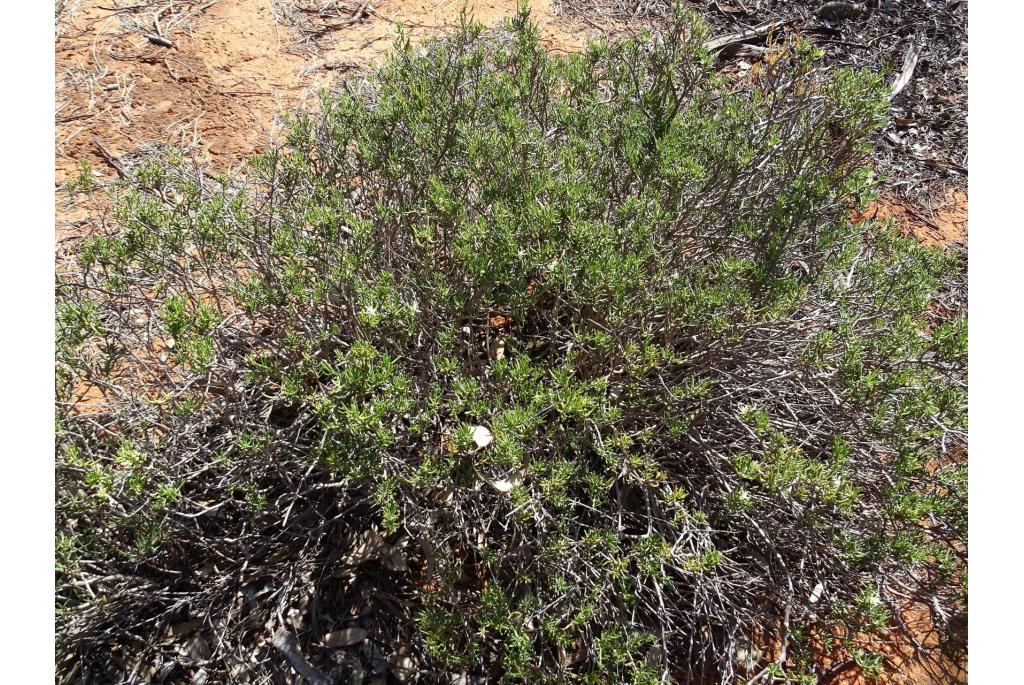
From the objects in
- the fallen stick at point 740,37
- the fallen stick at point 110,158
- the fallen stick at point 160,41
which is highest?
the fallen stick at point 740,37

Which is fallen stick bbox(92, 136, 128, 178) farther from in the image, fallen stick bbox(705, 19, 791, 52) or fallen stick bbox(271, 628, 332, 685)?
fallen stick bbox(705, 19, 791, 52)

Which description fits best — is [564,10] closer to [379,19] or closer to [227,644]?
[379,19]

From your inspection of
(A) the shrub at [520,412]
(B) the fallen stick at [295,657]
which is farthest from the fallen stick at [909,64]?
(B) the fallen stick at [295,657]

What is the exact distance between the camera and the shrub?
212 centimetres

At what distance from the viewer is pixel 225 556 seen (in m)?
2.47

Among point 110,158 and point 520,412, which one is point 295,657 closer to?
point 520,412

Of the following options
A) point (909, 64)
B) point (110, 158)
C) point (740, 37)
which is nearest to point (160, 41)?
point (110, 158)

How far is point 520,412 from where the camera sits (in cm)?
201

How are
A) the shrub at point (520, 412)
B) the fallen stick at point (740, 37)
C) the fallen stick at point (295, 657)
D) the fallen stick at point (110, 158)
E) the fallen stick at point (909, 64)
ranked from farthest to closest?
the fallen stick at point (740, 37), the fallen stick at point (909, 64), the fallen stick at point (110, 158), the fallen stick at point (295, 657), the shrub at point (520, 412)

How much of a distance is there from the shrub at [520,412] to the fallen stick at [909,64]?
88.1 inches

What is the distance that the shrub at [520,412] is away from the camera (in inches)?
83.4

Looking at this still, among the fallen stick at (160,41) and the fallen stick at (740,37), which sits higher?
the fallen stick at (740,37)

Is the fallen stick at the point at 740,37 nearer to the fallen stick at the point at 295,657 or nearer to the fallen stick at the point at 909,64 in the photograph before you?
the fallen stick at the point at 909,64

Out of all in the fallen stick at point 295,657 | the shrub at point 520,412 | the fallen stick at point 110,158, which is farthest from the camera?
the fallen stick at point 110,158
